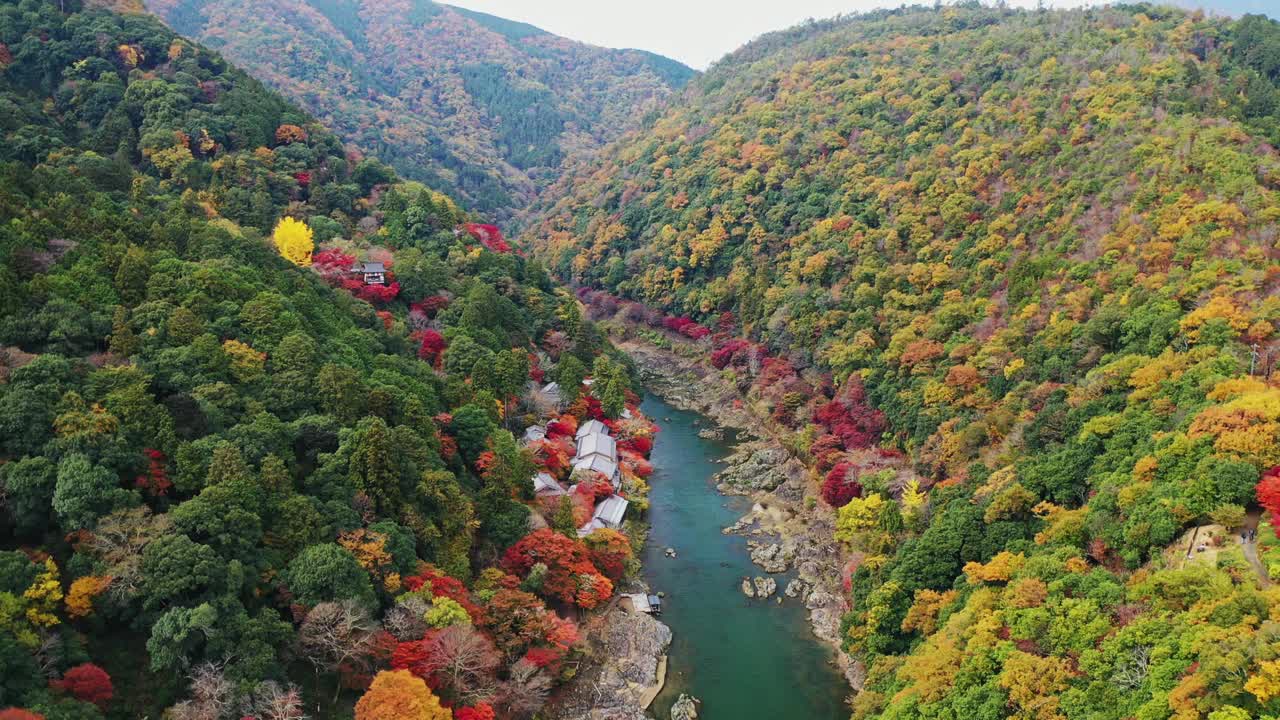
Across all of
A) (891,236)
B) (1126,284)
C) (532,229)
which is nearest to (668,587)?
(1126,284)

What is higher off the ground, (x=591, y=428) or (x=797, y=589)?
(x=591, y=428)

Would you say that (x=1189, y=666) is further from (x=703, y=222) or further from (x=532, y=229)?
(x=532, y=229)

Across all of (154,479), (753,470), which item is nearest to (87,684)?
(154,479)

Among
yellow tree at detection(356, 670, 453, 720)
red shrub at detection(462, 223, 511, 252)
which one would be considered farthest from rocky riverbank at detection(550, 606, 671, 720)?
red shrub at detection(462, 223, 511, 252)

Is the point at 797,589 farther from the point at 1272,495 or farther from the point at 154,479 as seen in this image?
the point at 154,479

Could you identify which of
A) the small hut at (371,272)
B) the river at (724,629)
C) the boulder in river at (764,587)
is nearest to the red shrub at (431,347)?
the small hut at (371,272)

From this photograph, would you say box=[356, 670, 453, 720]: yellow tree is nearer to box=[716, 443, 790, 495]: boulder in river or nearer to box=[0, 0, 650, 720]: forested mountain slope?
box=[0, 0, 650, 720]: forested mountain slope

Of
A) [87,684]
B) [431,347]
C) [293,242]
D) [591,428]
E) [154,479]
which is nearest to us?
[87,684]
